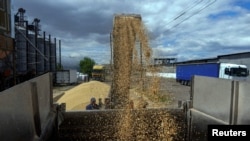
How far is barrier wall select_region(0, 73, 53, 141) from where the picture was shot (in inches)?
92.4

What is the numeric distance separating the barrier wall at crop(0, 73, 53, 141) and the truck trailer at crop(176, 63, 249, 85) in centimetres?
2322

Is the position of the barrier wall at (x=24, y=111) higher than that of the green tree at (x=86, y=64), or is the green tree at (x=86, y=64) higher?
the barrier wall at (x=24, y=111)

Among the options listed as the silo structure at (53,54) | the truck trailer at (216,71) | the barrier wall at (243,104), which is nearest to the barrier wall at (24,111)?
the barrier wall at (243,104)

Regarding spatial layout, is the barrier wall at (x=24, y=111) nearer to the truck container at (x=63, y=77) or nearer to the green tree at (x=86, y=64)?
the truck container at (x=63, y=77)

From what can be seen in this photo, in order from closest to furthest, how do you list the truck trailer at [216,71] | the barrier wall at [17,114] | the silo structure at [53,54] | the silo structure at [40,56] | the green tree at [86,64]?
the barrier wall at [17,114]
the silo structure at [40,56]
the truck trailer at [216,71]
the silo structure at [53,54]
the green tree at [86,64]

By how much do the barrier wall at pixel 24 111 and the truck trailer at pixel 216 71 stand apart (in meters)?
23.2

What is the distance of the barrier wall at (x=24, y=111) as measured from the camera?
92.4 inches

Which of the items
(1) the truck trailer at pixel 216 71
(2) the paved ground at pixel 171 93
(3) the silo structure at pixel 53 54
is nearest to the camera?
(2) the paved ground at pixel 171 93

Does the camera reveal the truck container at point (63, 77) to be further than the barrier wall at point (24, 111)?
Yes

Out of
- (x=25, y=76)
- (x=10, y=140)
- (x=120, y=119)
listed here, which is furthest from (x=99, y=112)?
(x=25, y=76)

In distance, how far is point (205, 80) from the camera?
4754mm

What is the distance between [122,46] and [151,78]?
2.80 feet

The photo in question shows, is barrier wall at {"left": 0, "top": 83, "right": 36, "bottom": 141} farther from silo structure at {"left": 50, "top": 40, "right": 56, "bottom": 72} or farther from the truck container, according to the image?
the truck container

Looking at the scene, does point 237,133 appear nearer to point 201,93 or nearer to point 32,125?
point 201,93
